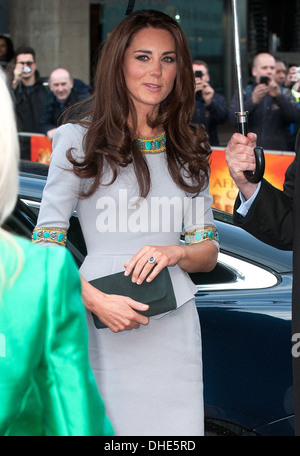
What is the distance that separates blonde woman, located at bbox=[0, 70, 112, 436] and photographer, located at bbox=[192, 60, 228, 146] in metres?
6.51

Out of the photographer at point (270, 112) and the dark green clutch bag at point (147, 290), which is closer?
the dark green clutch bag at point (147, 290)

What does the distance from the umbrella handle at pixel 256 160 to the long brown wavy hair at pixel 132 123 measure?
0.20 meters

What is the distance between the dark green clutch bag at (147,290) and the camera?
2385 millimetres

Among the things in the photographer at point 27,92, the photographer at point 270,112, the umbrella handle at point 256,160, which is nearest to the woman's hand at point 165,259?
the umbrella handle at point 256,160

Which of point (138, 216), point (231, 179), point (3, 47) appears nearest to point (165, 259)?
point (138, 216)

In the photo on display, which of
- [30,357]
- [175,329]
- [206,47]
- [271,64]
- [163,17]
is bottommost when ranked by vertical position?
[30,357]

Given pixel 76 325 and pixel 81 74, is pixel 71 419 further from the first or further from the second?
pixel 81 74

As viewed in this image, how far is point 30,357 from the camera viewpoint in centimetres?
130

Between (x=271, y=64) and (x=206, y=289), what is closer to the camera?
(x=206, y=289)

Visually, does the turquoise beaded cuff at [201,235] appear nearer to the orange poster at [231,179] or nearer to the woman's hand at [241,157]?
the woman's hand at [241,157]

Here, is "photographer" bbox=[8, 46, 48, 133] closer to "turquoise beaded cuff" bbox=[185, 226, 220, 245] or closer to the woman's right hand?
"turquoise beaded cuff" bbox=[185, 226, 220, 245]

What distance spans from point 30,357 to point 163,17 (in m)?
1.65

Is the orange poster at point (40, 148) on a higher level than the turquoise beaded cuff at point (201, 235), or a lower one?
higher
